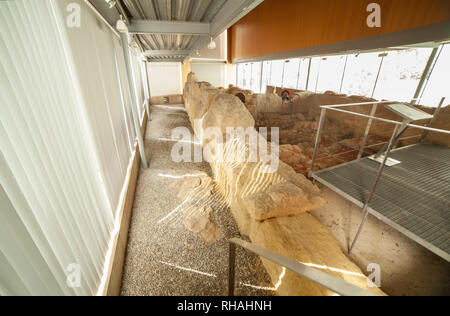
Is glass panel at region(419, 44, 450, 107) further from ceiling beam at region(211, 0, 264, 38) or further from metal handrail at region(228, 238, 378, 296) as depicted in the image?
metal handrail at region(228, 238, 378, 296)

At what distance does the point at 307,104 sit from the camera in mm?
9648

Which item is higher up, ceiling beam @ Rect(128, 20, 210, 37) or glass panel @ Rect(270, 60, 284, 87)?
ceiling beam @ Rect(128, 20, 210, 37)

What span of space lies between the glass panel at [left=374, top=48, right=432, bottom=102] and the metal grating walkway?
6.54 meters

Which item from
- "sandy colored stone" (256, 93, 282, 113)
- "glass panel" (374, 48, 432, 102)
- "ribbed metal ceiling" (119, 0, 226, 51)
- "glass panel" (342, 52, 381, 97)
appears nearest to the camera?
"ribbed metal ceiling" (119, 0, 226, 51)

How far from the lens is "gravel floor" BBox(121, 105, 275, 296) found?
7.47 ft

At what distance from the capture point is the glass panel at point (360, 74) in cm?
944

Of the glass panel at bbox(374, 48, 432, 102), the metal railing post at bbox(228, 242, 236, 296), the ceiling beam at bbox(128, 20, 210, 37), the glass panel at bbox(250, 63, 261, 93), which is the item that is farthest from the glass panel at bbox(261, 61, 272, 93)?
the metal railing post at bbox(228, 242, 236, 296)

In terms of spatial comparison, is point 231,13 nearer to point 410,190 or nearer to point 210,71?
point 410,190

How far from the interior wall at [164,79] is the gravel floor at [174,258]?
42.9 feet

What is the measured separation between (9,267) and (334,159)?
6260mm

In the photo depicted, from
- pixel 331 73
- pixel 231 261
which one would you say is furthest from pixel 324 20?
pixel 231 261

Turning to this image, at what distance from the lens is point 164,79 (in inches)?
596

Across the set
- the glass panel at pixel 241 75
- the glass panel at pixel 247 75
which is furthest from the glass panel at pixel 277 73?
the glass panel at pixel 241 75
